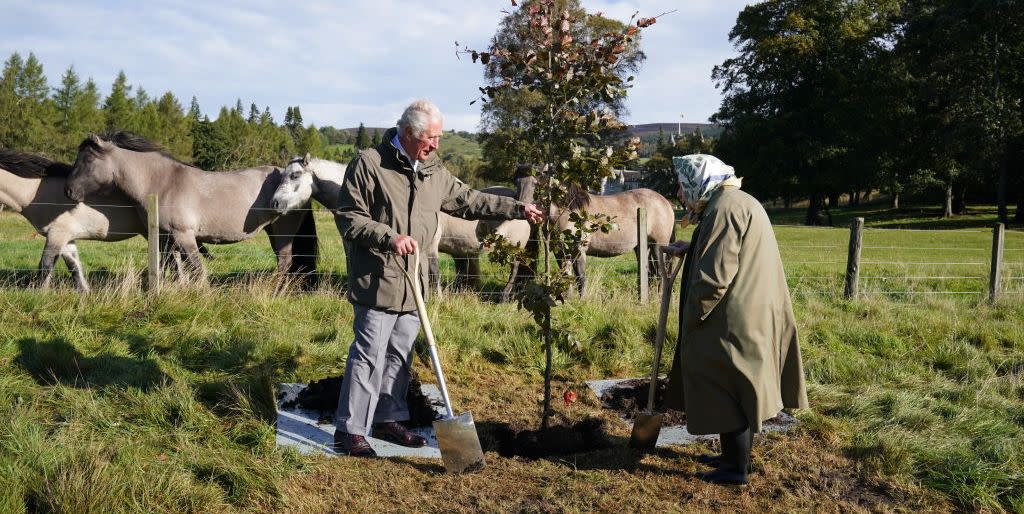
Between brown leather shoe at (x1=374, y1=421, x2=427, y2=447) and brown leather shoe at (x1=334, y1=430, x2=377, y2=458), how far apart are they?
0.30 m

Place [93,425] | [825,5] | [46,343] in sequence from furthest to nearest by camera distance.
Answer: [825,5] → [46,343] → [93,425]

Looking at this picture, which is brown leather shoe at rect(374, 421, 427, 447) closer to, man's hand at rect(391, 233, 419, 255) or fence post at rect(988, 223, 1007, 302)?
man's hand at rect(391, 233, 419, 255)

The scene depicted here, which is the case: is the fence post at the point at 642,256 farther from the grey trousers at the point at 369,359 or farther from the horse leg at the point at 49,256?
the horse leg at the point at 49,256

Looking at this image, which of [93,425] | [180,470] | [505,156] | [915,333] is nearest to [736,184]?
[505,156]

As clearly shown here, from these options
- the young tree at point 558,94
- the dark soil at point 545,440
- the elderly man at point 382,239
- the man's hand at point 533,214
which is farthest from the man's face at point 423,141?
the dark soil at point 545,440

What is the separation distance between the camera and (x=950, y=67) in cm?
2833

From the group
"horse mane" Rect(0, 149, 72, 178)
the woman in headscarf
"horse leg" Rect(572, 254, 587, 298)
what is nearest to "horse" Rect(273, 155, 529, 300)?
"horse leg" Rect(572, 254, 587, 298)

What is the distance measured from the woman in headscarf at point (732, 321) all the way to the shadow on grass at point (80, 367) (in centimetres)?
379

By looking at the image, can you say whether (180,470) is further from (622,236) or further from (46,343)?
(622,236)

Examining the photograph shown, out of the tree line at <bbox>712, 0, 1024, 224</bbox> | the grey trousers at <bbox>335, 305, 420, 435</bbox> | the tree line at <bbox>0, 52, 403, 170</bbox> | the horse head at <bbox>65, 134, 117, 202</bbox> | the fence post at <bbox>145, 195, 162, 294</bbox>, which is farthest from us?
the tree line at <bbox>0, 52, 403, 170</bbox>

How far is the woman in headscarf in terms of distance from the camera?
12.5 feet

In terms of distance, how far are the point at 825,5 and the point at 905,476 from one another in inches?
1284

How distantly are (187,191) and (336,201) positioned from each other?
72.3 inches

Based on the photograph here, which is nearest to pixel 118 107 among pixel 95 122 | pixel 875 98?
pixel 95 122
